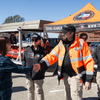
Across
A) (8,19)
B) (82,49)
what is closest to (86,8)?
(82,49)

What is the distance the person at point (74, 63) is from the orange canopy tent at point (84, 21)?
504cm

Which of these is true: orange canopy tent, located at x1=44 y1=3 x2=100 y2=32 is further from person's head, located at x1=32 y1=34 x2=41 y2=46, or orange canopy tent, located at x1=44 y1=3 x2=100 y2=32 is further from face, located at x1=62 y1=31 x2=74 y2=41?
face, located at x1=62 y1=31 x2=74 y2=41

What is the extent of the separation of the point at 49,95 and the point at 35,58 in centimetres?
186

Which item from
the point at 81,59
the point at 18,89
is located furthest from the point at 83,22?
the point at 81,59

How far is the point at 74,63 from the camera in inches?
105

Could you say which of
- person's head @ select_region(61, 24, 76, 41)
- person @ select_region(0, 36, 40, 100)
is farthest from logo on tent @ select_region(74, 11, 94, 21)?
person @ select_region(0, 36, 40, 100)

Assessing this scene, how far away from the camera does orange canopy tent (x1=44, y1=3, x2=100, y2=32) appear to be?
754cm

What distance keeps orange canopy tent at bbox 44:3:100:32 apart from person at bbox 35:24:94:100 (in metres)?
5.04

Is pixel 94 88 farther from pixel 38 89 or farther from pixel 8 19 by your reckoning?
pixel 8 19

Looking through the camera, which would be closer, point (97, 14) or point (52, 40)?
point (97, 14)

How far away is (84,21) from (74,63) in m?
5.66

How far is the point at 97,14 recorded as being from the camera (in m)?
8.34

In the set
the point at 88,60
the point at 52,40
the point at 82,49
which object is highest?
the point at 52,40

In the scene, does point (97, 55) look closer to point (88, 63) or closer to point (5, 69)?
point (88, 63)
